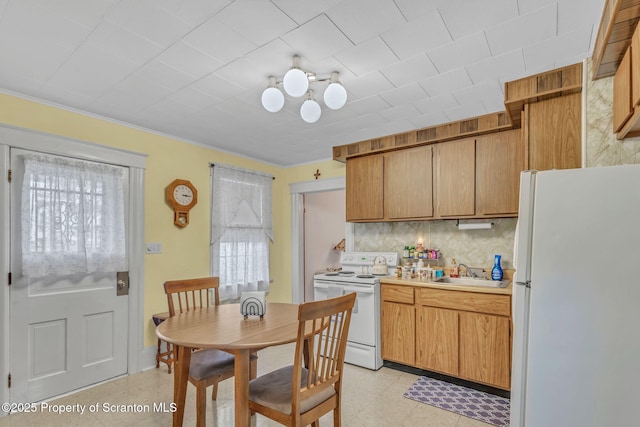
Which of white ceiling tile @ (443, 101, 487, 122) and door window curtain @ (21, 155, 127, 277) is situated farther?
white ceiling tile @ (443, 101, 487, 122)

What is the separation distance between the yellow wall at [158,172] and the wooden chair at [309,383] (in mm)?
2054

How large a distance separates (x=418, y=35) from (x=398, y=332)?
2.55 metres

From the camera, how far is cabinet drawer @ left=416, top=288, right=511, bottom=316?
2.56 m

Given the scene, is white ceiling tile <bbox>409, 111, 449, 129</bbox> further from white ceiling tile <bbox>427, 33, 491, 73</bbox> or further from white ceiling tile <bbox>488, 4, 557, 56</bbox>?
white ceiling tile <bbox>488, 4, 557, 56</bbox>

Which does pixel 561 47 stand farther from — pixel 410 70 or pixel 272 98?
pixel 272 98

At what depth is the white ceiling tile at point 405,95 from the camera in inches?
94.5

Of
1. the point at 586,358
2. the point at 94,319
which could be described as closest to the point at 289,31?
the point at 586,358

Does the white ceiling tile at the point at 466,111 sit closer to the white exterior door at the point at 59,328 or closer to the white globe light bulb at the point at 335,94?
the white globe light bulb at the point at 335,94

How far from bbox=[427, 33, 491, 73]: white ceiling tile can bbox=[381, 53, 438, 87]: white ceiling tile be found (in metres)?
0.05

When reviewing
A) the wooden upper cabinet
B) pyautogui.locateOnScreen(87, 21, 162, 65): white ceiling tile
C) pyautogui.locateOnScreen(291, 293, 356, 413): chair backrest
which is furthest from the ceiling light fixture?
the wooden upper cabinet

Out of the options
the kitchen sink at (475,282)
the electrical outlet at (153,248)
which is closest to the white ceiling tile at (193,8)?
the electrical outlet at (153,248)

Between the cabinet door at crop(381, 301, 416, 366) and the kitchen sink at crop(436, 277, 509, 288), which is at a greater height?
the kitchen sink at crop(436, 277, 509, 288)

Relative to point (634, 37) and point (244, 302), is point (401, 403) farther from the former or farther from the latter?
point (634, 37)

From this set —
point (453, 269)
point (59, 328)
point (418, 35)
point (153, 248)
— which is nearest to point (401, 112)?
point (418, 35)
